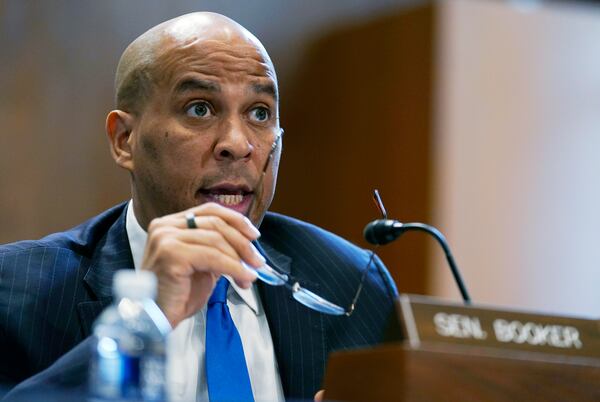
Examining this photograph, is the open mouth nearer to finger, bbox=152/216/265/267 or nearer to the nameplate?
finger, bbox=152/216/265/267

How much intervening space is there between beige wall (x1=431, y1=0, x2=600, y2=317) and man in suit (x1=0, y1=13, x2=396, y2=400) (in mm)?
2652

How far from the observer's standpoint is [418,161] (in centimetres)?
502

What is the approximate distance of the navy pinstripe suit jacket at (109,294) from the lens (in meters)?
2.08

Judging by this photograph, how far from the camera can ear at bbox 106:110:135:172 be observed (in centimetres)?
233

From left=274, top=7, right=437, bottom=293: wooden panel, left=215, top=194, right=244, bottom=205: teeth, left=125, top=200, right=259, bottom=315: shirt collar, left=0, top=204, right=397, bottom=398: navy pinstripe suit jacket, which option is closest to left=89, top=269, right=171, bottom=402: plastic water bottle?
left=0, top=204, right=397, bottom=398: navy pinstripe suit jacket

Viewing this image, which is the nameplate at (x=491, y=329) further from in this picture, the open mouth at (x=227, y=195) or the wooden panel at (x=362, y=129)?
the wooden panel at (x=362, y=129)

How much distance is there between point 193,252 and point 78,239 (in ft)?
2.06

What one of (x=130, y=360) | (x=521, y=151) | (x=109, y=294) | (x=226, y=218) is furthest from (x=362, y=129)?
(x=130, y=360)

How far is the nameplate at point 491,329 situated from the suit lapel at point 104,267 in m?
0.81

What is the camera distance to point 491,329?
1587 millimetres

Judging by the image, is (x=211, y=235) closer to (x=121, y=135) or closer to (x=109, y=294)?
(x=109, y=294)

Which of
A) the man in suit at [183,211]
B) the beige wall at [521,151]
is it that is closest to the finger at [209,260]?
the man in suit at [183,211]

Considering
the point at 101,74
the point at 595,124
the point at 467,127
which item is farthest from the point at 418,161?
the point at 101,74

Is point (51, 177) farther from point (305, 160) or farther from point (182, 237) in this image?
point (182, 237)
